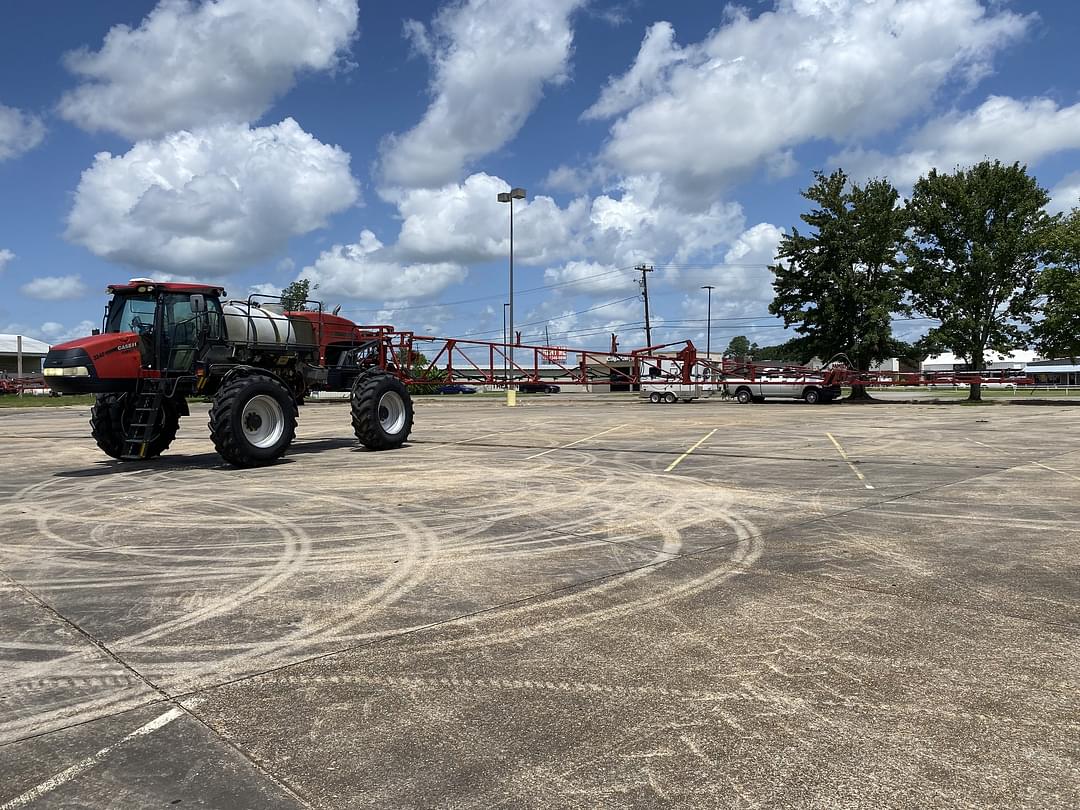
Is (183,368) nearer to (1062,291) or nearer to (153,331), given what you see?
(153,331)

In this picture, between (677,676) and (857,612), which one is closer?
(677,676)

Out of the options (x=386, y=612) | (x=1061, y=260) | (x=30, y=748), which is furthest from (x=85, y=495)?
(x=1061, y=260)

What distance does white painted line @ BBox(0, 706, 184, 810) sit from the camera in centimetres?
285

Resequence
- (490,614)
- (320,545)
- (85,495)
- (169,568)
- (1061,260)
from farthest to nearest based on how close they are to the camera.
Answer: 1. (1061,260)
2. (85,495)
3. (320,545)
4. (169,568)
5. (490,614)

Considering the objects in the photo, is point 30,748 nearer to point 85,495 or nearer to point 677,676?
point 677,676

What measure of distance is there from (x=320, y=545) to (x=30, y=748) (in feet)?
12.2

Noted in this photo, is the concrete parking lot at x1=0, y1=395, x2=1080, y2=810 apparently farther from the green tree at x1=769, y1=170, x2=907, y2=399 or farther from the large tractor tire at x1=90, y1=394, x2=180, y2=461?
the green tree at x1=769, y1=170, x2=907, y2=399

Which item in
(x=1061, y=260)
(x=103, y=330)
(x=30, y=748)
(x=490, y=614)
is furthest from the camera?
(x=1061, y=260)

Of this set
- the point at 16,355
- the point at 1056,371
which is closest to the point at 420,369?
the point at 16,355

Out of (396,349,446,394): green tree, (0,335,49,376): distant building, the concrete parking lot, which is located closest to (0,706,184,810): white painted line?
the concrete parking lot

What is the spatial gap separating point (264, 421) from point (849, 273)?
38.8 metres

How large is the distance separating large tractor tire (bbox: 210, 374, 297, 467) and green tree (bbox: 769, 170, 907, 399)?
37.1 meters

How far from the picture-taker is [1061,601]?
5.09 meters

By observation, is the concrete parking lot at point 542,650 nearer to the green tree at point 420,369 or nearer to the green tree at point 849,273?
the green tree at point 420,369
